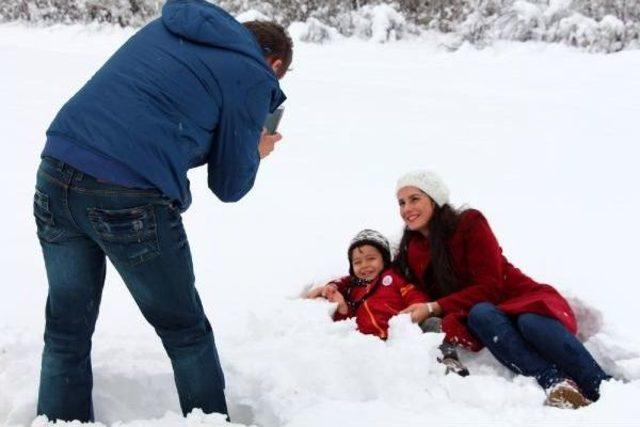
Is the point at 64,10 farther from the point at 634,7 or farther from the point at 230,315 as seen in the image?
the point at 230,315

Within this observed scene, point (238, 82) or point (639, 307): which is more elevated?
point (238, 82)

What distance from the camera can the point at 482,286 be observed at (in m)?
2.84

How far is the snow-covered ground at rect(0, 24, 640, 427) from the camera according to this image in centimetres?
225

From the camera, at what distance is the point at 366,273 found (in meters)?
3.15

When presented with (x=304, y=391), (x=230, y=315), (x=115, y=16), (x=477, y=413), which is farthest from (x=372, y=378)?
(x=115, y=16)

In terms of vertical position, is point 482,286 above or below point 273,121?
below

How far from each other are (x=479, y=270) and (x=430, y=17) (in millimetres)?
7227

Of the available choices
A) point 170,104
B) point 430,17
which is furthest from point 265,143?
point 430,17

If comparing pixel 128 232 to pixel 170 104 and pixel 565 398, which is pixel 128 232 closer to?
pixel 170 104

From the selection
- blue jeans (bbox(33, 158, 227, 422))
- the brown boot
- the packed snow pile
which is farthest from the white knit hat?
the packed snow pile

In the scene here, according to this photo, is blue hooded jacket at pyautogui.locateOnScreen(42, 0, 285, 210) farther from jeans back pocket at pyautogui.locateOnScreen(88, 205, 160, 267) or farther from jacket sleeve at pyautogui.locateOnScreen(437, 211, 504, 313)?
jacket sleeve at pyautogui.locateOnScreen(437, 211, 504, 313)

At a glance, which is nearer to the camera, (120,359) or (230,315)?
(120,359)

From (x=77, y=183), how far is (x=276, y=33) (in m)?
0.63

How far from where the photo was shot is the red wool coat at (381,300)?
113 inches
